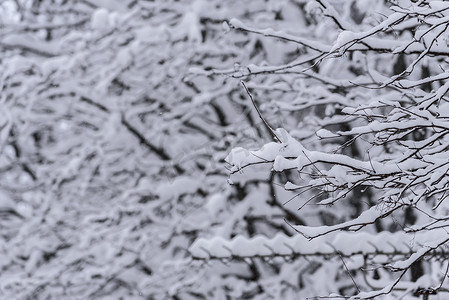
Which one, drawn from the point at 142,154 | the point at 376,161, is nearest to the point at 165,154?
the point at 142,154

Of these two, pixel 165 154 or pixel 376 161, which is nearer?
pixel 376 161

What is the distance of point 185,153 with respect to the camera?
7289 millimetres

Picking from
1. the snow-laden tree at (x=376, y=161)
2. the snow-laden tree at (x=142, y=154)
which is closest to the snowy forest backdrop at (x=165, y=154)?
the snow-laden tree at (x=142, y=154)

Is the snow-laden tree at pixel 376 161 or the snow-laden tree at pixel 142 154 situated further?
the snow-laden tree at pixel 142 154

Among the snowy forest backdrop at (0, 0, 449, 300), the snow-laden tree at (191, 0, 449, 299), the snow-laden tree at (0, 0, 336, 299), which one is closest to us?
the snow-laden tree at (191, 0, 449, 299)

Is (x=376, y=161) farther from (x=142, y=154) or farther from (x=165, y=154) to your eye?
(x=142, y=154)

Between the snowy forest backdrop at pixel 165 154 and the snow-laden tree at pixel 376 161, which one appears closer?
the snow-laden tree at pixel 376 161

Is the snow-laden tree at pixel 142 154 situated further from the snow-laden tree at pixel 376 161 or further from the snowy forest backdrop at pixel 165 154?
the snow-laden tree at pixel 376 161

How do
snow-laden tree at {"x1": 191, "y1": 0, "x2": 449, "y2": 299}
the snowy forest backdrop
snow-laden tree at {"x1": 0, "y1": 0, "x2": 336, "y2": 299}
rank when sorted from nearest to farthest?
1. snow-laden tree at {"x1": 191, "y1": 0, "x2": 449, "y2": 299}
2. the snowy forest backdrop
3. snow-laden tree at {"x1": 0, "y1": 0, "x2": 336, "y2": 299}

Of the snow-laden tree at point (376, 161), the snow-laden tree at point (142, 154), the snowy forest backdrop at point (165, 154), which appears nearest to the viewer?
the snow-laden tree at point (376, 161)

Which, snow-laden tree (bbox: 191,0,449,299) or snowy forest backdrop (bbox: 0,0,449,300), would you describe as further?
snowy forest backdrop (bbox: 0,0,449,300)

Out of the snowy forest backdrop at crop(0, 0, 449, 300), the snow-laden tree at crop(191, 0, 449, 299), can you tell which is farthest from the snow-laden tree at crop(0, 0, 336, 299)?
the snow-laden tree at crop(191, 0, 449, 299)

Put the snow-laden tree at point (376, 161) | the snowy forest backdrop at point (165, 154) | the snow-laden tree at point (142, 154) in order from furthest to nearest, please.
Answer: the snow-laden tree at point (142, 154)
the snowy forest backdrop at point (165, 154)
the snow-laden tree at point (376, 161)

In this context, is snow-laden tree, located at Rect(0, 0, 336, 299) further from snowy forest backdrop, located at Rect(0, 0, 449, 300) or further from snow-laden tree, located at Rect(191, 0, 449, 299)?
snow-laden tree, located at Rect(191, 0, 449, 299)
